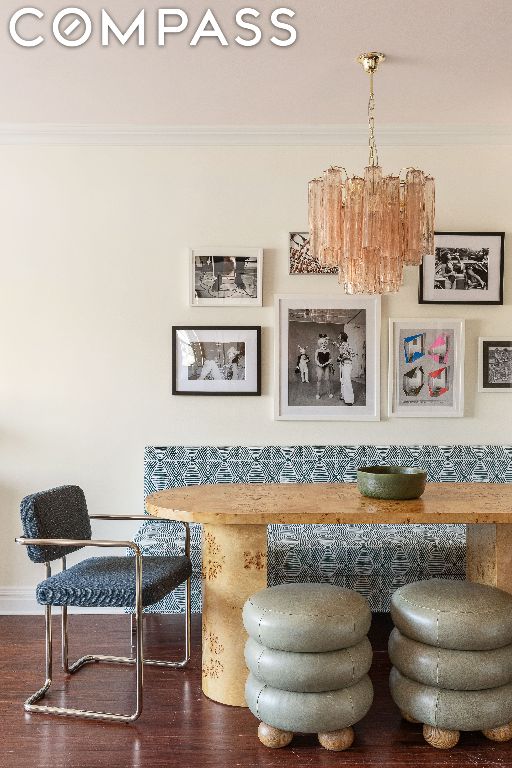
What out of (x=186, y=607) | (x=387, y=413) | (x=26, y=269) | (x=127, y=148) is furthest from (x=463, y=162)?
(x=186, y=607)

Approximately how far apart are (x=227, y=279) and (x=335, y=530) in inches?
63.8

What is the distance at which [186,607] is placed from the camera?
362 cm

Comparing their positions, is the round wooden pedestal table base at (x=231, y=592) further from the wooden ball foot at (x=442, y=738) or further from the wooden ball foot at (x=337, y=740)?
the wooden ball foot at (x=442, y=738)

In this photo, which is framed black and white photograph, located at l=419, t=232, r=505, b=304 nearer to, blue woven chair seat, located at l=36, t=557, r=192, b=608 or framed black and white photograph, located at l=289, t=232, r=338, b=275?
framed black and white photograph, located at l=289, t=232, r=338, b=275

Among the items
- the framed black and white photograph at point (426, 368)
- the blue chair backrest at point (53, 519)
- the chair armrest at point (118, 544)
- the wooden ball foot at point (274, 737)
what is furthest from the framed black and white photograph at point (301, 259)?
the wooden ball foot at point (274, 737)

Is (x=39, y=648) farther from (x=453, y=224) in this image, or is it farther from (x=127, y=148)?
(x=453, y=224)

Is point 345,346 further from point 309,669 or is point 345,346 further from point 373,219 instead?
point 309,669

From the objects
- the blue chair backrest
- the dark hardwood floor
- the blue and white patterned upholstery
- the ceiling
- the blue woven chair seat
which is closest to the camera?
the dark hardwood floor

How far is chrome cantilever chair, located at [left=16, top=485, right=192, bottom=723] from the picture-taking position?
9.57 feet

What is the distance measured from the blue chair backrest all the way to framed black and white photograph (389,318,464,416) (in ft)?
6.56

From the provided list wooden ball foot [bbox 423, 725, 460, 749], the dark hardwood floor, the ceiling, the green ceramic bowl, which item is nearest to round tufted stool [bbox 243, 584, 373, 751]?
the dark hardwood floor

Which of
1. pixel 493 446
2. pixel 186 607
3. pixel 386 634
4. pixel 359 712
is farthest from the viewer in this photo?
pixel 493 446

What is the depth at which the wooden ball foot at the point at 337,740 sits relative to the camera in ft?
8.68

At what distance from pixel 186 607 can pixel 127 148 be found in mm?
2711
